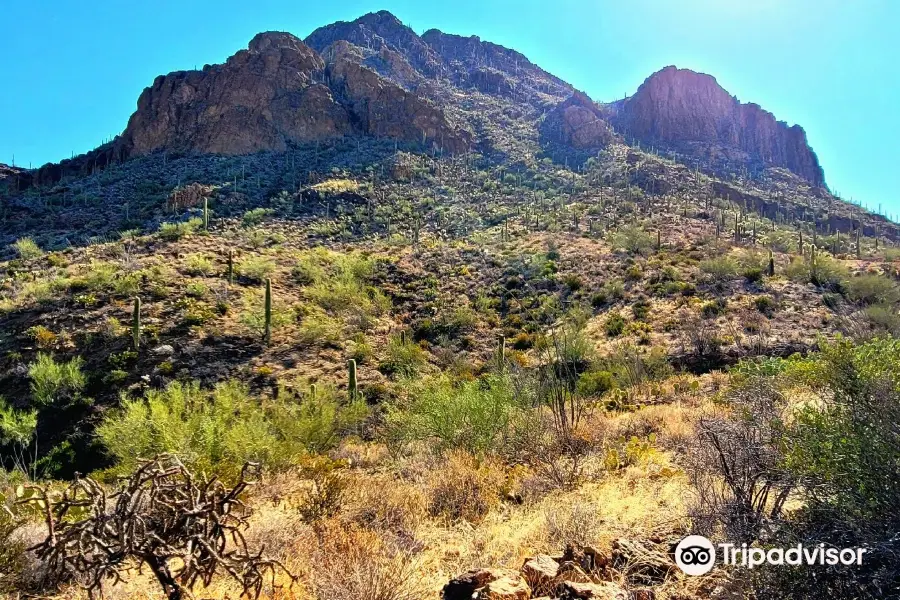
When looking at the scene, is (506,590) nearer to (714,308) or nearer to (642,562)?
(642,562)

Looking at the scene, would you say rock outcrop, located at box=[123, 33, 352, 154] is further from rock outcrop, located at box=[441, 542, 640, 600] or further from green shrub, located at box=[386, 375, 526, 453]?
rock outcrop, located at box=[441, 542, 640, 600]

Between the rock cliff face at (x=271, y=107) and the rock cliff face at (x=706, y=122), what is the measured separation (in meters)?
36.1

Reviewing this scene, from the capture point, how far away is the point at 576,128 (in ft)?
212

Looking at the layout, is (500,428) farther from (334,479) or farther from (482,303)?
(482,303)

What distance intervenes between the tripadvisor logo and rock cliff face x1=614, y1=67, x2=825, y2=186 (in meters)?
78.4

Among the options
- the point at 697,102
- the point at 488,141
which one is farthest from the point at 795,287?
the point at 697,102

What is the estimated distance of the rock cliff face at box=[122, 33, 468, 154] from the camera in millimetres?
54156

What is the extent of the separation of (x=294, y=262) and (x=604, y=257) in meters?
19.0

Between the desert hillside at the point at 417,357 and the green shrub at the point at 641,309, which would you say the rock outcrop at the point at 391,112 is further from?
the green shrub at the point at 641,309

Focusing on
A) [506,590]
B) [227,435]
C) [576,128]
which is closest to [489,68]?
[576,128]

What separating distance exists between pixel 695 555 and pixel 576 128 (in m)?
67.7

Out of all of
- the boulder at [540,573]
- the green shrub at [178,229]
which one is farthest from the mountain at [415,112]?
the boulder at [540,573]

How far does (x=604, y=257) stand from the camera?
3048 cm

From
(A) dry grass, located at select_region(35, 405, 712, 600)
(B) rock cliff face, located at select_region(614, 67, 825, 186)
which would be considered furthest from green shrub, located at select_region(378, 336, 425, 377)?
(B) rock cliff face, located at select_region(614, 67, 825, 186)
